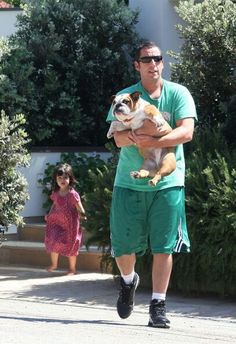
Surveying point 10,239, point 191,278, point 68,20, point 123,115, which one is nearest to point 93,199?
point 191,278

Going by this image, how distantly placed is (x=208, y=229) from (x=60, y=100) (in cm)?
475

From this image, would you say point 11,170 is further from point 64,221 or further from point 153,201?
point 153,201

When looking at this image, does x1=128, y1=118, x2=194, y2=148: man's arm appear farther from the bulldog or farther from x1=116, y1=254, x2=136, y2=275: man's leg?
x1=116, y1=254, x2=136, y2=275: man's leg

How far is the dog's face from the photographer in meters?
6.38

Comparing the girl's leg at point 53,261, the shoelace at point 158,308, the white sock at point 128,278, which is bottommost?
the girl's leg at point 53,261

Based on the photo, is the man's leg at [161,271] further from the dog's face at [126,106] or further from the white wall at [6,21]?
the white wall at [6,21]

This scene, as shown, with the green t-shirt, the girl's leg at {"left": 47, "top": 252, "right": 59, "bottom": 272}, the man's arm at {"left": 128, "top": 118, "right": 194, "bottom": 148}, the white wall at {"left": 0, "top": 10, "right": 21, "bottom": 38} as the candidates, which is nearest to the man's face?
the green t-shirt

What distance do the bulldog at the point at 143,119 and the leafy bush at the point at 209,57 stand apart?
3.10 meters

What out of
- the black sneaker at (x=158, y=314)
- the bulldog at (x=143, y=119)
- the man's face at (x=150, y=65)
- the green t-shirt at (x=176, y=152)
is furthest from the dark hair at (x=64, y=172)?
the black sneaker at (x=158, y=314)

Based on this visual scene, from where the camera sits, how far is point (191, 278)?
26.5ft

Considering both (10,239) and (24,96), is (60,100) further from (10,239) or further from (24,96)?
(10,239)

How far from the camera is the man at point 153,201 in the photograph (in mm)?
6504

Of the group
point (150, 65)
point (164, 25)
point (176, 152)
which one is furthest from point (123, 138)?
point (164, 25)

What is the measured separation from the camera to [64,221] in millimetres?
10312
